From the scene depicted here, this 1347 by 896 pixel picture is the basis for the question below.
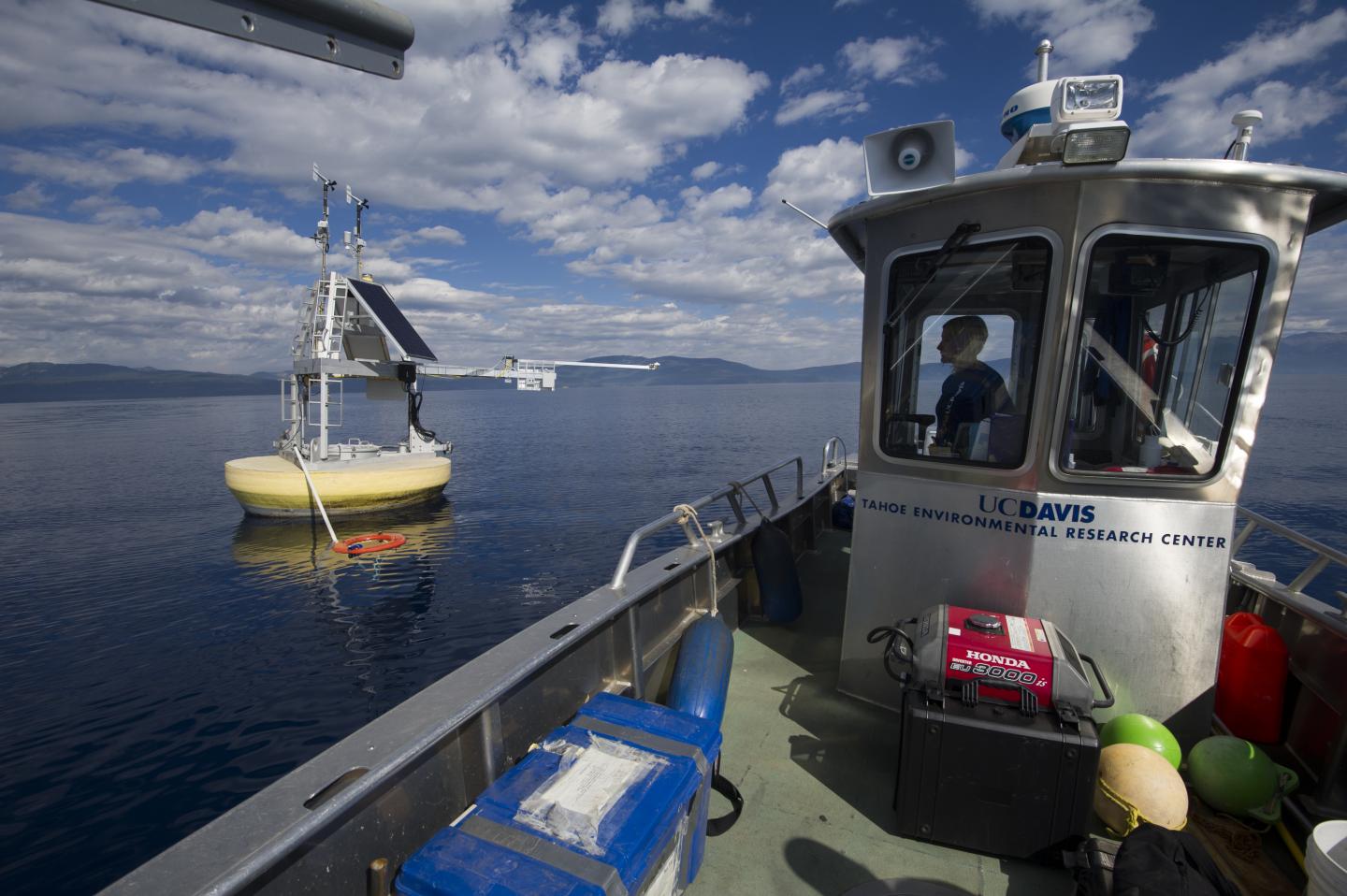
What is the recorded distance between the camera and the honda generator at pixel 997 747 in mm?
2498

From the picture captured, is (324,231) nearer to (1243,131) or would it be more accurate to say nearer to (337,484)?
(337,484)

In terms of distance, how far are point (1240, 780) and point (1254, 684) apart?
82 centimetres

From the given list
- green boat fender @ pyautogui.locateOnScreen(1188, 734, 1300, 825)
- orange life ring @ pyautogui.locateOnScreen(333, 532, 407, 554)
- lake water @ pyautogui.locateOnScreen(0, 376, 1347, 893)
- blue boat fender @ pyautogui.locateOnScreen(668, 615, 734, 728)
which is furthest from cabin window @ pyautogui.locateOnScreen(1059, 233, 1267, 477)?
orange life ring @ pyautogui.locateOnScreen(333, 532, 407, 554)

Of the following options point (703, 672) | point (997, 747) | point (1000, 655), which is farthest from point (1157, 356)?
point (703, 672)

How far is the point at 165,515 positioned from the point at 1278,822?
26273mm

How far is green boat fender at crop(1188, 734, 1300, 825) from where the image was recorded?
2736 mm

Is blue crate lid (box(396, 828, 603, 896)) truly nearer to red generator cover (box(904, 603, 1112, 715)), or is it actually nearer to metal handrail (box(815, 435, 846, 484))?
red generator cover (box(904, 603, 1112, 715))

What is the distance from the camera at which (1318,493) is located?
800 inches

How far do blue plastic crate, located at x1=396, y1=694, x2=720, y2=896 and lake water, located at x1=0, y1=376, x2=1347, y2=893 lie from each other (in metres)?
6.46

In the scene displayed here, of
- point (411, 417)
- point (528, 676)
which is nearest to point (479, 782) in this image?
point (528, 676)

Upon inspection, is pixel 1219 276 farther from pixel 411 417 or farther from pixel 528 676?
pixel 411 417

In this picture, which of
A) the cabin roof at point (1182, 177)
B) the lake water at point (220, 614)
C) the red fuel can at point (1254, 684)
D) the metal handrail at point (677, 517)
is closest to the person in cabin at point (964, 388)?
the cabin roof at point (1182, 177)

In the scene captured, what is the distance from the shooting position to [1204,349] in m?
3.13

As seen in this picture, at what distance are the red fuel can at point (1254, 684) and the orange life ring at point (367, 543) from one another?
16979 mm
